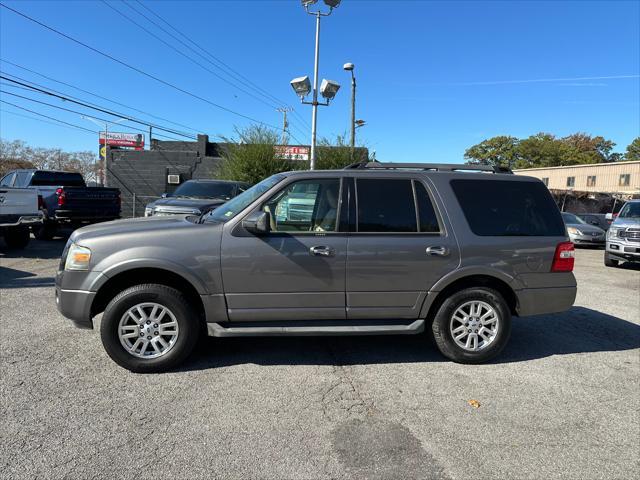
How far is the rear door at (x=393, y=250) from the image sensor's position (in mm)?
4133

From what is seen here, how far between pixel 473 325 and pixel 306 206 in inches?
79.0

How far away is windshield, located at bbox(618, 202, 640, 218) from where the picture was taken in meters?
12.0

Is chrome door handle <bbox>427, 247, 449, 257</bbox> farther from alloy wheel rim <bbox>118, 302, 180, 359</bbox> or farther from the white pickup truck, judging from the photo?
the white pickup truck

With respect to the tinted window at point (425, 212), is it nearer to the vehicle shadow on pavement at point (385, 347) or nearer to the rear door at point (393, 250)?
the rear door at point (393, 250)

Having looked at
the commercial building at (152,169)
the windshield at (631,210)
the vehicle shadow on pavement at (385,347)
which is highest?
the commercial building at (152,169)

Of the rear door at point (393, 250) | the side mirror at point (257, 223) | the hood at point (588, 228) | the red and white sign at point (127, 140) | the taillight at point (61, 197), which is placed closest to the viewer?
the side mirror at point (257, 223)

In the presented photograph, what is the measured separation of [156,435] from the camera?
3018 mm

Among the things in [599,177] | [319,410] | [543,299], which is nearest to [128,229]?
[319,410]

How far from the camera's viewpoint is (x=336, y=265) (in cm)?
407

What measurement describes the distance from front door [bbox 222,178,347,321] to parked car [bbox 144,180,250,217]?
5572 mm

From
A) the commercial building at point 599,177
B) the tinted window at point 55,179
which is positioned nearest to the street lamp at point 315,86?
the tinted window at point 55,179

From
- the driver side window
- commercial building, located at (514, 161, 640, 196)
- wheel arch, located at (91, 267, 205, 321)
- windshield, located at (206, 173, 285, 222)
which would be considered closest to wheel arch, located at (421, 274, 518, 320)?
the driver side window

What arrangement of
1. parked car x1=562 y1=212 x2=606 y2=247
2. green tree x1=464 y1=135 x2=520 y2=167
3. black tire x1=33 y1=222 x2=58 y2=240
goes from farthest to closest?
1. green tree x1=464 y1=135 x2=520 y2=167
2. parked car x1=562 y1=212 x2=606 y2=247
3. black tire x1=33 y1=222 x2=58 y2=240

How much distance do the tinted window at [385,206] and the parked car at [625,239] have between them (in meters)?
9.46
